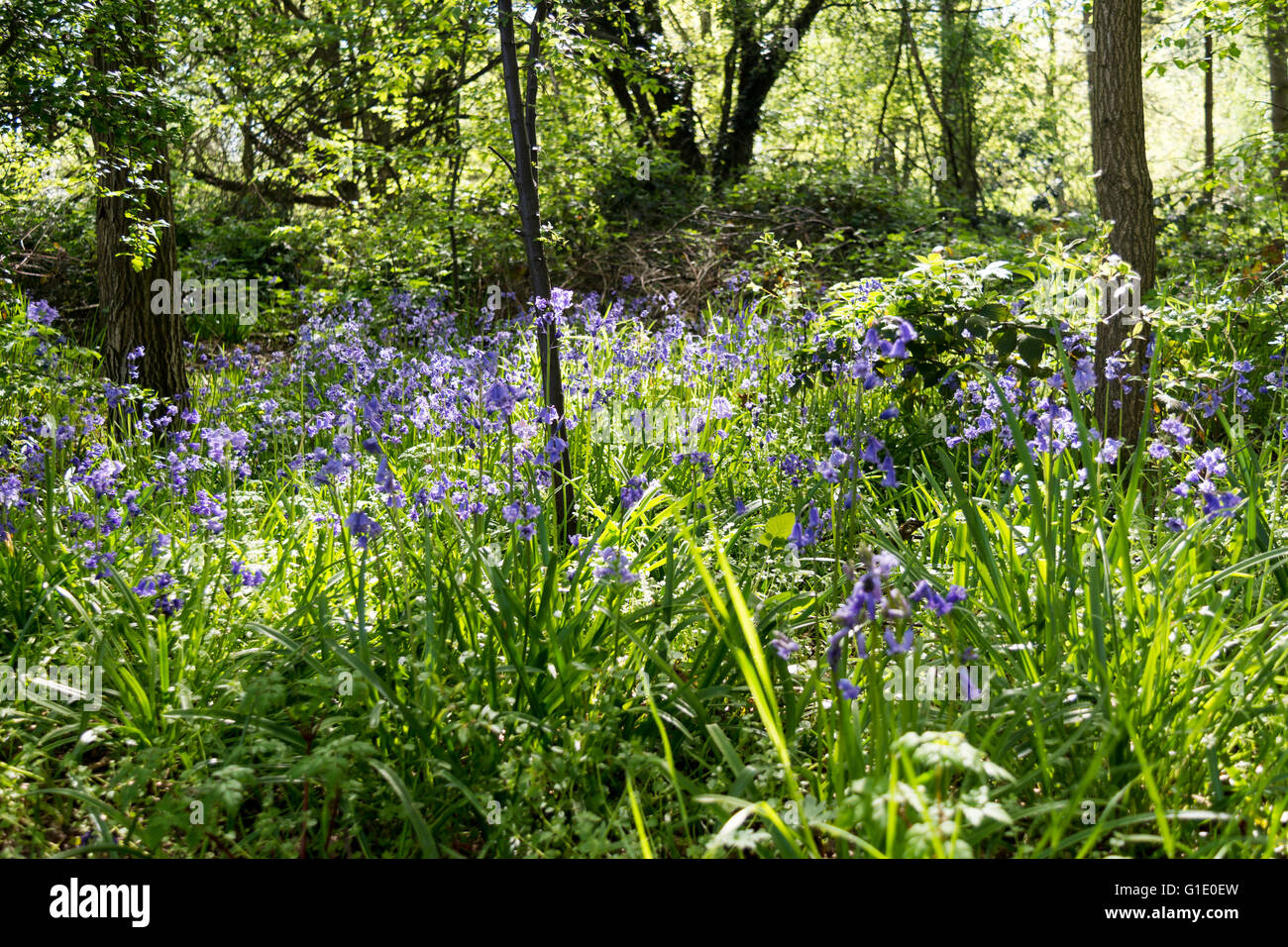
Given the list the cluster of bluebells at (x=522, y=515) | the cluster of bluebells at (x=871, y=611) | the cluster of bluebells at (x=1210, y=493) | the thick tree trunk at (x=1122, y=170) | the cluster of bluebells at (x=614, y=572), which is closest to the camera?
the cluster of bluebells at (x=871, y=611)

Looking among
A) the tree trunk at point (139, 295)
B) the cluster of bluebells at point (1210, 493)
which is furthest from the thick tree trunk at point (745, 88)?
the cluster of bluebells at point (1210, 493)

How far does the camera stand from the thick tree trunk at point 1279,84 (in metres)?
6.11

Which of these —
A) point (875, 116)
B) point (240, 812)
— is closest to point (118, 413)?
point (240, 812)

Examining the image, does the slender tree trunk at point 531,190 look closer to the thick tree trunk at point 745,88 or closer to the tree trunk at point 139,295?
the tree trunk at point 139,295

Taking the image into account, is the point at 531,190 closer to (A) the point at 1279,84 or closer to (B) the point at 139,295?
(B) the point at 139,295

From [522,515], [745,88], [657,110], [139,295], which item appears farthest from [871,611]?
[745,88]

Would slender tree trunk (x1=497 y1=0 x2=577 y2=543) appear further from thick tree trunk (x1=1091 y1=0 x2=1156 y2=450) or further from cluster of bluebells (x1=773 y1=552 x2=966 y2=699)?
thick tree trunk (x1=1091 y1=0 x2=1156 y2=450)

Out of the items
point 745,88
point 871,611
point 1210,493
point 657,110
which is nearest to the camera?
point 871,611

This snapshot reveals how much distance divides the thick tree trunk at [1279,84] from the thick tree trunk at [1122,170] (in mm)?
2787

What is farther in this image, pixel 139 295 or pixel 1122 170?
pixel 139 295

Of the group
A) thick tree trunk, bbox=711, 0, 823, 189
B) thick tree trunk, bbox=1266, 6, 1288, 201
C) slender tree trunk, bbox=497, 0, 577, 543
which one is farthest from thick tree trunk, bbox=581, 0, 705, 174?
slender tree trunk, bbox=497, 0, 577, 543

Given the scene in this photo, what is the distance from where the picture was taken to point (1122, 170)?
13.4ft

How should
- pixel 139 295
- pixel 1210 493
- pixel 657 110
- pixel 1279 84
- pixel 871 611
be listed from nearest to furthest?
pixel 871 611, pixel 1210 493, pixel 139 295, pixel 1279 84, pixel 657 110

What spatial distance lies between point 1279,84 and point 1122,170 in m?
9.63
